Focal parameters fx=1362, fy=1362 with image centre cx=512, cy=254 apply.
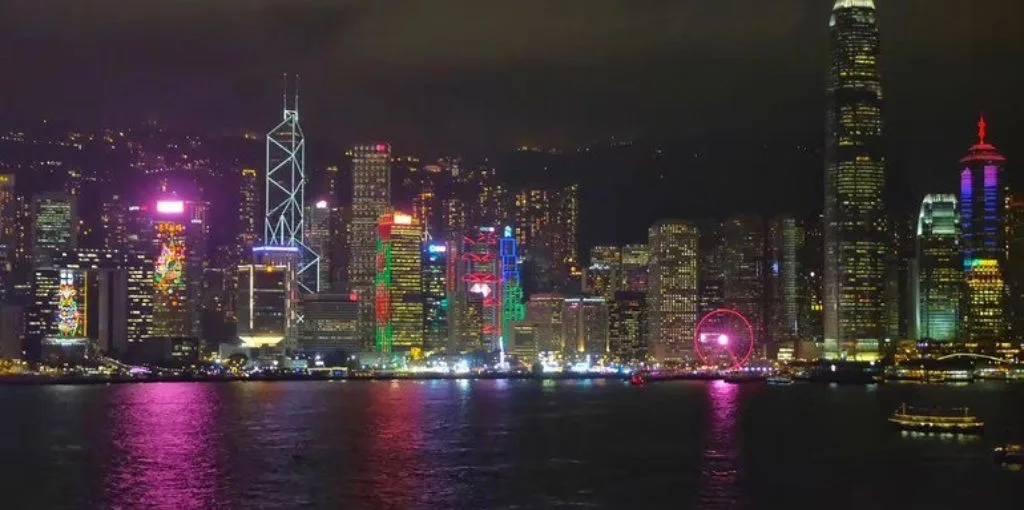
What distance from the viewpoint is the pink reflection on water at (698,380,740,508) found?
52.8 metres

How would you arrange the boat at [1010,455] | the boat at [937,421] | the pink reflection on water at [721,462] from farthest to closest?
the boat at [937,421] → the boat at [1010,455] → the pink reflection on water at [721,462]

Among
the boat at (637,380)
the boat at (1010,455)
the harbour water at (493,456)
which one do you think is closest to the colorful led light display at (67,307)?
the boat at (637,380)

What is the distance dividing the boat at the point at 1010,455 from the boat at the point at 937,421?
15.7 metres

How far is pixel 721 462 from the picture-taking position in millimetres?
65125

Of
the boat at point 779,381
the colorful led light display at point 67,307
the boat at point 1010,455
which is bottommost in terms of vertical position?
the boat at point 779,381

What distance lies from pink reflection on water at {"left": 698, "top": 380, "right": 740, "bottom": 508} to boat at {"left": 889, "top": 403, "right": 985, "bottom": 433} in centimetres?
1032

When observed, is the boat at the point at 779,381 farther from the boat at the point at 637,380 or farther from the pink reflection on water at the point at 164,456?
the pink reflection on water at the point at 164,456

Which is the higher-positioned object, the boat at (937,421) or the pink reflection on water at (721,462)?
the boat at (937,421)

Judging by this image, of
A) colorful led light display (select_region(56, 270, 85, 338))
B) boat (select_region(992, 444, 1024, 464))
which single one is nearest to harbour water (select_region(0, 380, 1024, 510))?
boat (select_region(992, 444, 1024, 464))

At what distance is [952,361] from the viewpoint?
189 meters

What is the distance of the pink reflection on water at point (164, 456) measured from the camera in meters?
52.7

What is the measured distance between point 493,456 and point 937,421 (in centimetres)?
2844

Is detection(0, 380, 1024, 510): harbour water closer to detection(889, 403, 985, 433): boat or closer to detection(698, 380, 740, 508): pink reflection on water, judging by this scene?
detection(698, 380, 740, 508): pink reflection on water

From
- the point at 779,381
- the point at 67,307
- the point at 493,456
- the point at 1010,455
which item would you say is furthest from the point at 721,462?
the point at 67,307
